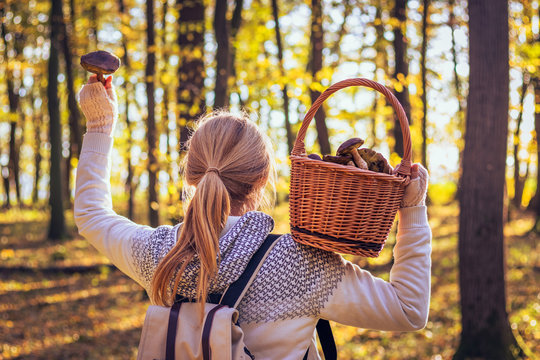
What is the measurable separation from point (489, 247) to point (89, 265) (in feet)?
28.3

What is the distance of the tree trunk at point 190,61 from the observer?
755 centimetres

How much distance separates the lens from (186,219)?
1.84m

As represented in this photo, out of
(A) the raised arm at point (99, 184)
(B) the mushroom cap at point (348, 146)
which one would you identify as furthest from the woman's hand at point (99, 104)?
(B) the mushroom cap at point (348, 146)

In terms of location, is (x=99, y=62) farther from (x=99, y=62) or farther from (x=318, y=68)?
(x=318, y=68)

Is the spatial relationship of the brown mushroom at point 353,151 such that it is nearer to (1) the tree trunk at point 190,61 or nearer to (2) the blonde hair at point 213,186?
(2) the blonde hair at point 213,186

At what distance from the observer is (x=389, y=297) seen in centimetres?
168

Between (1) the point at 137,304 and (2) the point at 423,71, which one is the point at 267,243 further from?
(1) the point at 137,304

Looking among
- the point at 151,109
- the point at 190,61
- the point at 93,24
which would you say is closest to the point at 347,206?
the point at 190,61

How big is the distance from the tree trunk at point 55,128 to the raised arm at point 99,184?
11328 mm

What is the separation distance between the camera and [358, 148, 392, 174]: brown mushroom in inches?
69.9

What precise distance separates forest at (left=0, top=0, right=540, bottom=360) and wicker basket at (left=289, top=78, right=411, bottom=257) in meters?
0.85

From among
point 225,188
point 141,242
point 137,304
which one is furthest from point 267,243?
point 137,304

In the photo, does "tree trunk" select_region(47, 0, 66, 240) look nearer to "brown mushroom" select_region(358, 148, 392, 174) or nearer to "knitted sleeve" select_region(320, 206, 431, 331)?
"brown mushroom" select_region(358, 148, 392, 174)

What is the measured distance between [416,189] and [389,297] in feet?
1.27
